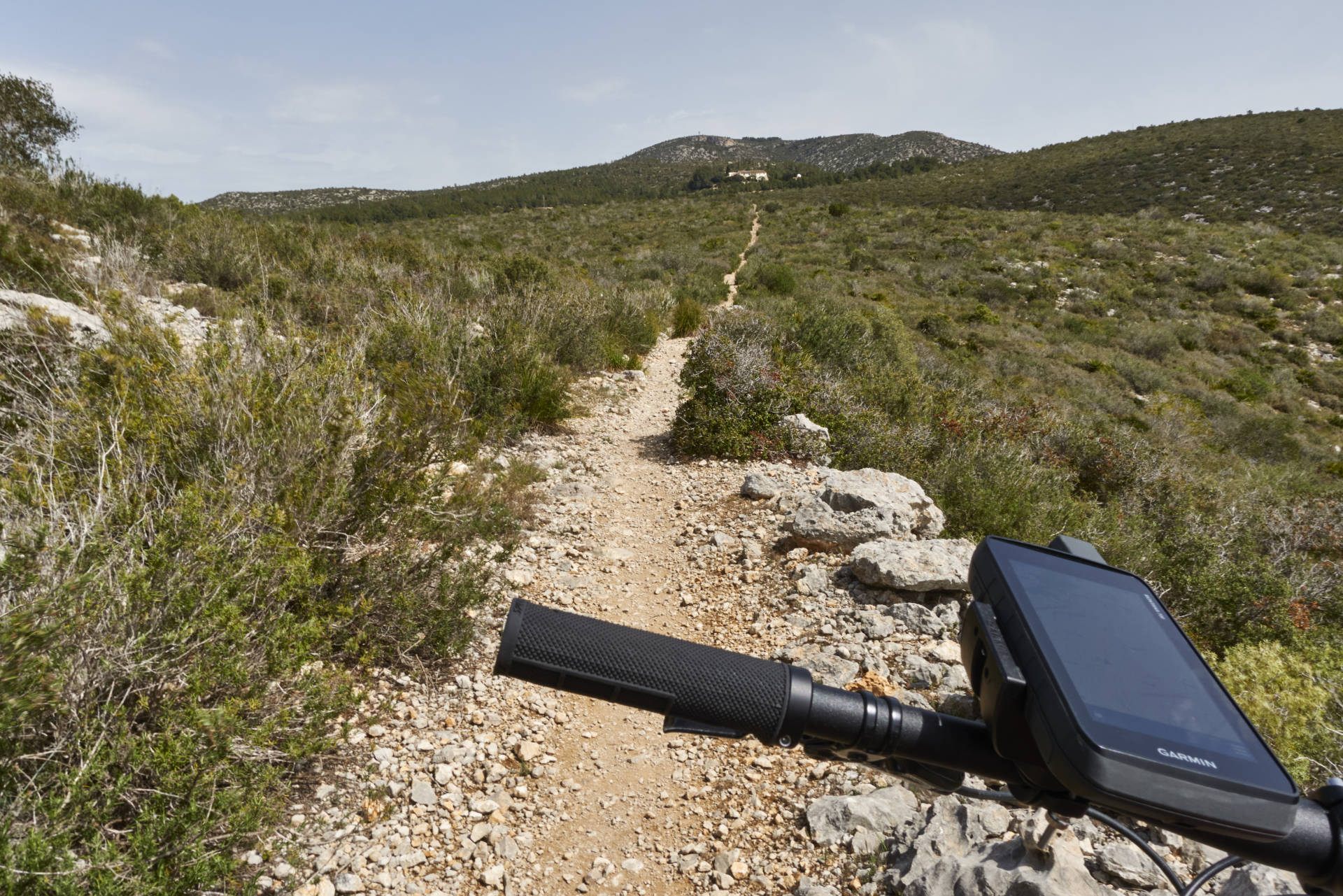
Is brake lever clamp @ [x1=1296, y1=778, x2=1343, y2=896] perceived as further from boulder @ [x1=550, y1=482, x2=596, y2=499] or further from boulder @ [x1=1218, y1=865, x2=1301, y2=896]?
boulder @ [x1=550, y1=482, x2=596, y2=499]

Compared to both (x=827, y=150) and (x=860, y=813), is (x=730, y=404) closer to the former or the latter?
(x=860, y=813)

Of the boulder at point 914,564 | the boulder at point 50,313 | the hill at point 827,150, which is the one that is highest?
the hill at point 827,150

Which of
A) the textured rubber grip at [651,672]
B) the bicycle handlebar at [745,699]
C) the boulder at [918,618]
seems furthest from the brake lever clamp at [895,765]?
the boulder at [918,618]

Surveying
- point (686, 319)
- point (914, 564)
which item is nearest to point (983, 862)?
point (914, 564)

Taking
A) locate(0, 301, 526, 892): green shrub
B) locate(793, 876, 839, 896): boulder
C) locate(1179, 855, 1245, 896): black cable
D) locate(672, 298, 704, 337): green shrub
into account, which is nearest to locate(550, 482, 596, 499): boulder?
locate(0, 301, 526, 892): green shrub

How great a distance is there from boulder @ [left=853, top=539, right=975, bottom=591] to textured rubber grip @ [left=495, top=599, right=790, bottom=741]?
3.45 m

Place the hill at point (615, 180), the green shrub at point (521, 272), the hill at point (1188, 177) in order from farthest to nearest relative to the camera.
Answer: the hill at point (615, 180) < the hill at point (1188, 177) < the green shrub at point (521, 272)

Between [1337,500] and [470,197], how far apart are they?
5824cm

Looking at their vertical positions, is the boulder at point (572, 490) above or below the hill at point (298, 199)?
below

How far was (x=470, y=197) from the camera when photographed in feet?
176

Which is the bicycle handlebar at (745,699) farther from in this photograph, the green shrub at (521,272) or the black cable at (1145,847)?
the green shrub at (521,272)

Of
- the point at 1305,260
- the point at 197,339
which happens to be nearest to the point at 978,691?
the point at 197,339

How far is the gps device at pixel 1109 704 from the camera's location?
744mm

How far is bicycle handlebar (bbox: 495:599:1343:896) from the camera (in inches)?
32.1
